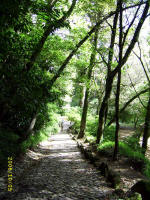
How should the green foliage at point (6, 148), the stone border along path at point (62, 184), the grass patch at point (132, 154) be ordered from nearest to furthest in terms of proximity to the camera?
the stone border along path at point (62, 184) → the green foliage at point (6, 148) → the grass patch at point (132, 154)

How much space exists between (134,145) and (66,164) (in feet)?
14.1

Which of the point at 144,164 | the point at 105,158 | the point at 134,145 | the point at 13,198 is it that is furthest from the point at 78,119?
the point at 13,198

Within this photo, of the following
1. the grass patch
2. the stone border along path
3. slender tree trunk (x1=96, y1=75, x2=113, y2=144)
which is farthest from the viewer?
slender tree trunk (x1=96, y1=75, x2=113, y2=144)

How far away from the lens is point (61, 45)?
9.52 metres

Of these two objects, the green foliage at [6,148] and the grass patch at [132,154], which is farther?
the grass patch at [132,154]

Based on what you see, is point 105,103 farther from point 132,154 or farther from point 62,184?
point 62,184

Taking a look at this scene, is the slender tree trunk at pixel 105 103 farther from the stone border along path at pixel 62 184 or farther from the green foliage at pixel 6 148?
the green foliage at pixel 6 148

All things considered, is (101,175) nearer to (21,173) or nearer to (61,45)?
(21,173)

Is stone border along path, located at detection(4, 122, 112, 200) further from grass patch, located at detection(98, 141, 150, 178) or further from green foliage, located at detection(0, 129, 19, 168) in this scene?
grass patch, located at detection(98, 141, 150, 178)

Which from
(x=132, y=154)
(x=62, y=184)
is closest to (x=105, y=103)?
(x=132, y=154)

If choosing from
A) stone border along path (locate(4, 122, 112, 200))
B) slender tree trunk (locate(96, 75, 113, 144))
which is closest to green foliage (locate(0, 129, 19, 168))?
stone border along path (locate(4, 122, 112, 200))

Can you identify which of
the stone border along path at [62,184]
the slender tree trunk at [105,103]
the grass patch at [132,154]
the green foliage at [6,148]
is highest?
the slender tree trunk at [105,103]

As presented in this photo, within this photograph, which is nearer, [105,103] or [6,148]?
[6,148]

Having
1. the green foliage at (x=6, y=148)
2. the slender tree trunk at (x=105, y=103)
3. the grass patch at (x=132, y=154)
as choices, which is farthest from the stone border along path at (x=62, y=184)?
the slender tree trunk at (x=105, y=103)
